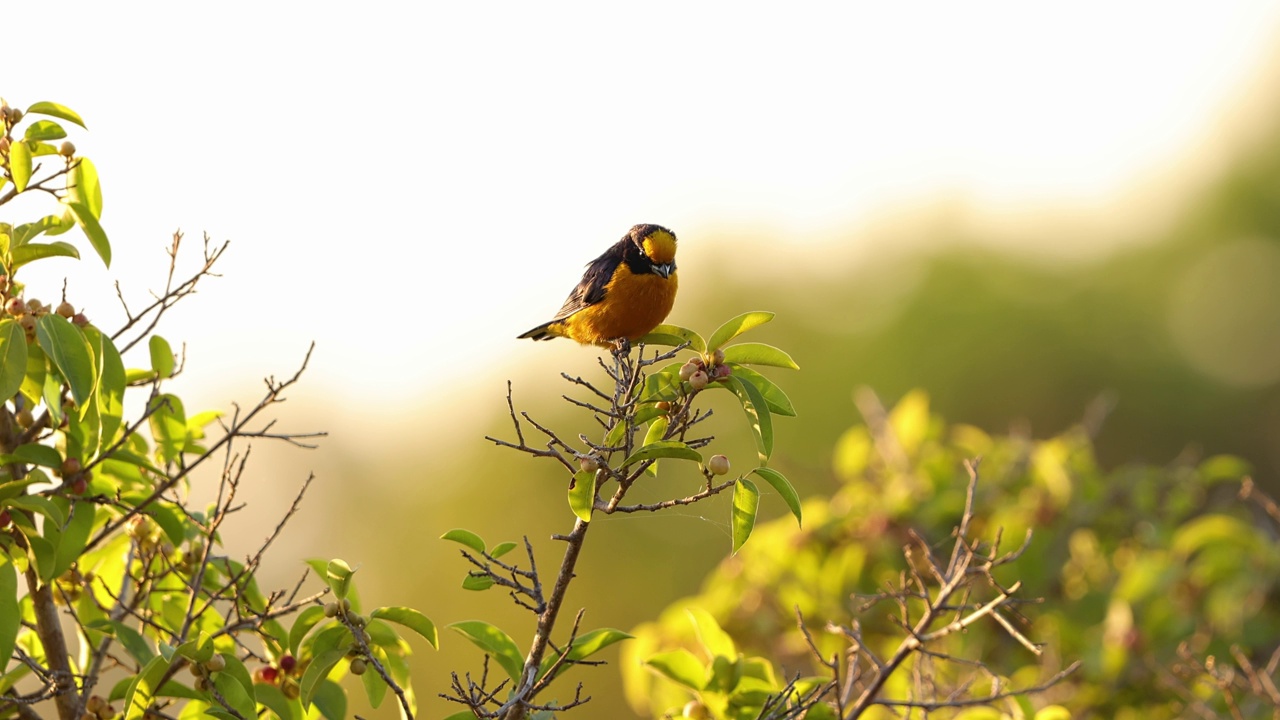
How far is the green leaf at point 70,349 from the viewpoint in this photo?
2.33 metres

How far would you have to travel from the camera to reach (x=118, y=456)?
261 cm

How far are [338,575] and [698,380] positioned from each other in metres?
0.83

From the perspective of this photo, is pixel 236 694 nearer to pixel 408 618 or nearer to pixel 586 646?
pixel 408 618

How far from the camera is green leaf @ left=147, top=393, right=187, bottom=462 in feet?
9.60

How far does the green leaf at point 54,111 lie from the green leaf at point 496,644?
4.93ft

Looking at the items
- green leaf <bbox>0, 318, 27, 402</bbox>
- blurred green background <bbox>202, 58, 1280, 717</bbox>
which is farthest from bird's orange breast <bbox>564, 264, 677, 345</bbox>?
blurred green background <bbox>202, 58, 1280, 717</bbox>

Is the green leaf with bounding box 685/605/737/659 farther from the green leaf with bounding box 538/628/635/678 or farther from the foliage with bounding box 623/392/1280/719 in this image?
the foliage with bounding box 623/392/1280/719

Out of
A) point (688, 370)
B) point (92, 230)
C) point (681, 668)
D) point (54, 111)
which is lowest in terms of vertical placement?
point (681, 668)

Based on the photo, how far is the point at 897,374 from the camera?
20.4 m

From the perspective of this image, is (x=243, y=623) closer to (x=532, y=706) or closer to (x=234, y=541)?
(x=532, y=706)

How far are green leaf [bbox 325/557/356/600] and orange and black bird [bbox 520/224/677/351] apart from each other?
4.55 feet

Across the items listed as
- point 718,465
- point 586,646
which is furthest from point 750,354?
point 586,646

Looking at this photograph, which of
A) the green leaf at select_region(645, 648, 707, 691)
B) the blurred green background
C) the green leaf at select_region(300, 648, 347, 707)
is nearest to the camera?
the green leaf at select_region(300, 648, 347, 707)

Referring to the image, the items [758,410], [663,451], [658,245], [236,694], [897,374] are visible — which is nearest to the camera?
[663,451]
